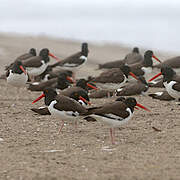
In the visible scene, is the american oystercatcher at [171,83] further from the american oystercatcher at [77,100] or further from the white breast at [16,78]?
the white breast at [16,78]

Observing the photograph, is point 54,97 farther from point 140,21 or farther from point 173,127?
point 140,21

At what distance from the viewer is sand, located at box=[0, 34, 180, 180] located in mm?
5359

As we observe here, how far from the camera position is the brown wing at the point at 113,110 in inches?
266

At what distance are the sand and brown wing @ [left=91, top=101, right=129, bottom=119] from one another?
462 millimetres

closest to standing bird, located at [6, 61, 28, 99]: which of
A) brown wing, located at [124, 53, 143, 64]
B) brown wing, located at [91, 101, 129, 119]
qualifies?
brown wing, located at [124, 53, 143, 64]

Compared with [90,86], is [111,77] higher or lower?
higher

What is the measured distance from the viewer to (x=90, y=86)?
1068cm

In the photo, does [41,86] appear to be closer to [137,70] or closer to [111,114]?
[137,70]

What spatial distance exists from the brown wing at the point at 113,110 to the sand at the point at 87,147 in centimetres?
46

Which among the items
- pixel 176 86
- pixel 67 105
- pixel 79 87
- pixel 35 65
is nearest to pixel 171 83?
pixel 176 86

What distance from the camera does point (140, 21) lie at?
40156 mm

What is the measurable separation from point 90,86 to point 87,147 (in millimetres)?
4187

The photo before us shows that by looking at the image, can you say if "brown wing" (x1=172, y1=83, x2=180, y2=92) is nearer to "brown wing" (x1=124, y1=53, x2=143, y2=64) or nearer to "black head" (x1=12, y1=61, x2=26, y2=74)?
"black head" (x1=12, y1=61, x2=26, y2=74)

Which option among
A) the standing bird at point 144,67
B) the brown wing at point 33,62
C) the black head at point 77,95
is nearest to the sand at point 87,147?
the black head at point 77,95
